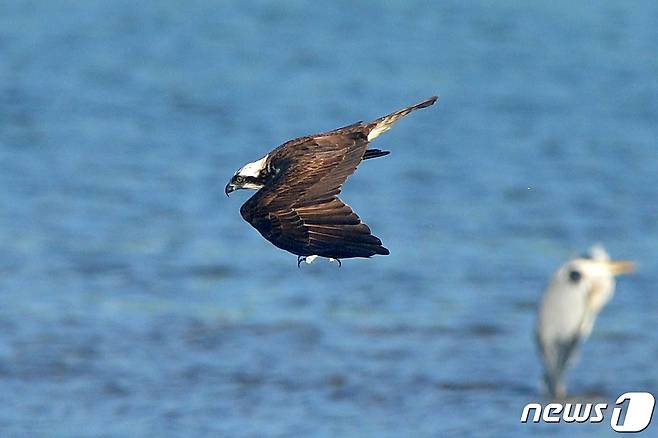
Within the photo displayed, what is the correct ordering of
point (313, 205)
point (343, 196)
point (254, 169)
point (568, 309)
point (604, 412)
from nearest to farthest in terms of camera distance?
point (313, 205), point (254, 169), point (604, 412), point (568, 309), point (343, 196)

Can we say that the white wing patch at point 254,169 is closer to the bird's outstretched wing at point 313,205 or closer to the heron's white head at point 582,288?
the bird's outstretched wing at point 313,205

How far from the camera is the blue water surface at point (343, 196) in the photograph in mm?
10438

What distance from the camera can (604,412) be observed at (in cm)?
1015

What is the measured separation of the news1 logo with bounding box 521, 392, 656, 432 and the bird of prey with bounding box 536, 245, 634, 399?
0.46 ft

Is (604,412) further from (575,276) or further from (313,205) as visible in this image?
(313,205)

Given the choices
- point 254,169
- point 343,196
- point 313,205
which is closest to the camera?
point 313,205

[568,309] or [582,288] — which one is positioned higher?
[582,288]

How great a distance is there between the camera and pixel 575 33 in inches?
836

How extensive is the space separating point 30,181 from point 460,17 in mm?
8331

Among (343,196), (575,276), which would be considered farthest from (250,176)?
(343,196)

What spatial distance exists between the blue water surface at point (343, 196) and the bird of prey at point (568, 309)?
1.07 ft

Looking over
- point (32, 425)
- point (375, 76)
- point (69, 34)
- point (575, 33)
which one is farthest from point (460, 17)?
point (32, 425)

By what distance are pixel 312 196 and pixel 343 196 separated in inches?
322

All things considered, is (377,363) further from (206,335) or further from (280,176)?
(280,176)
